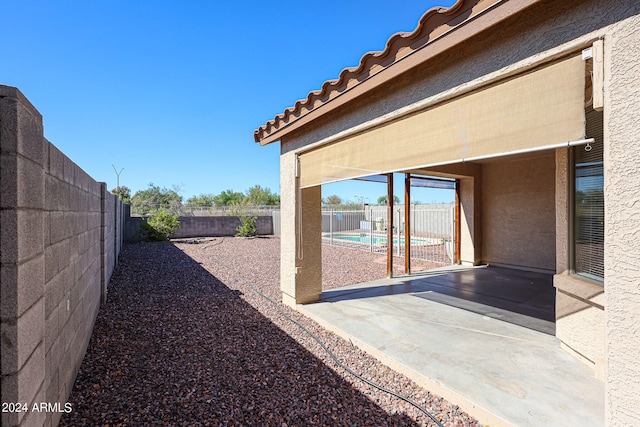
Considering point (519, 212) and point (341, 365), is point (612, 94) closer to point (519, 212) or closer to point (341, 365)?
point (341, 365)

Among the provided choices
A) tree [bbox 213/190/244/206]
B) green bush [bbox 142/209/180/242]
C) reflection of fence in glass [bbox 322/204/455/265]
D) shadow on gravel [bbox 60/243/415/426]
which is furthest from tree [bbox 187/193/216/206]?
shadow on gravel [bbox 60/243/415/426]

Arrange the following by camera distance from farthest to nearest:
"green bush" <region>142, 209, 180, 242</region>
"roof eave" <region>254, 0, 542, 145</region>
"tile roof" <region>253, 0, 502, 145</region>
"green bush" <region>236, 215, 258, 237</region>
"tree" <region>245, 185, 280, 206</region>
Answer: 1. "tree" <region>245, 185, 280, 206</region>
2. "green bush" <region>236, 215, 258, 237</region>
3. "green bush" <region>142, 209, 180, 242</region>
4. "tile roof" <region>253, 0, 502, 145</region>
5. "roof eave" <region>254, 0, 542, 145</region>

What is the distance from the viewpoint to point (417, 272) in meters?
10.8

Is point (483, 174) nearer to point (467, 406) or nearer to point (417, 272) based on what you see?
point (417, 272)

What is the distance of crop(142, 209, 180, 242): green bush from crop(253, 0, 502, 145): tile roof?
1673cm

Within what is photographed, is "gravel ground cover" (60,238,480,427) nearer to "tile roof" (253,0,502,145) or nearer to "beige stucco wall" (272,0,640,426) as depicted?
"beige stucco wall" (272,0,640,426)

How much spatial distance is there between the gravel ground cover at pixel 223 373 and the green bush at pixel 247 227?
16.2m

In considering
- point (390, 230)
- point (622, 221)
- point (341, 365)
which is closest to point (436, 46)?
point (622, 221)

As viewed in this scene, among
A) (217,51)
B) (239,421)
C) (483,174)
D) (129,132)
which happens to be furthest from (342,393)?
(129,132)

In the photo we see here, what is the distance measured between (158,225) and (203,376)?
18.0 meters

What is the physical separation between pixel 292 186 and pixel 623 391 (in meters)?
5.71

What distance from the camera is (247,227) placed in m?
24.0

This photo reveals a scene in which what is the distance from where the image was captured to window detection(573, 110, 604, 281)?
3.46m

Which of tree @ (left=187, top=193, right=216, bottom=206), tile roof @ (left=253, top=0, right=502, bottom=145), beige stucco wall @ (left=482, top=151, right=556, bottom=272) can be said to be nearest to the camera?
tile roof @ (left=253, top=0, right=502, bottom=145)
